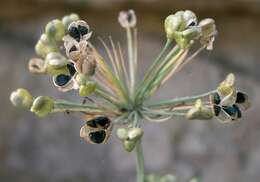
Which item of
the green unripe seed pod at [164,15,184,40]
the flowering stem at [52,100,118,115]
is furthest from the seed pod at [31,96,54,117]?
the green unripe seed pod at [164,15,184,40]

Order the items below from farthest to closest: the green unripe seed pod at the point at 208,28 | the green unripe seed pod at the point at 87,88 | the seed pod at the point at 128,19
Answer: the seed pod at the point at 128,19 → the green unripe seed pod at the point at 208,28 → the green unripe seed pod at the point at 87,88

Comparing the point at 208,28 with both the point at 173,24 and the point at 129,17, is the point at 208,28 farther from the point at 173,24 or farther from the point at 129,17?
the point at 129,17

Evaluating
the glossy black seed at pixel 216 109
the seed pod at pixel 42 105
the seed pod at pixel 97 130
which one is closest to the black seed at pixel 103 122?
the seed pod at pixel 97 130

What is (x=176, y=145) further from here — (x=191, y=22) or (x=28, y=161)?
(x=191, y=22)

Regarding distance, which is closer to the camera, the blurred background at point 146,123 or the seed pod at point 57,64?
the seed pod at point 57,64

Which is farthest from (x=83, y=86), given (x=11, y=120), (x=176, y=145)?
(x=11, y=120)

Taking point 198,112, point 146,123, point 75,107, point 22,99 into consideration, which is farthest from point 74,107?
point 146,123

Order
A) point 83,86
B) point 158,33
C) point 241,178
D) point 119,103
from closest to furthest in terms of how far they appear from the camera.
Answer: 1. point 83,86
2. point 119,103
3. point 241,178
4. point 158,33

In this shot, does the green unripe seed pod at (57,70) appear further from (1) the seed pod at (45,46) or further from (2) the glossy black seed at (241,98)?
(2) the glossy black seed at (241,98)
